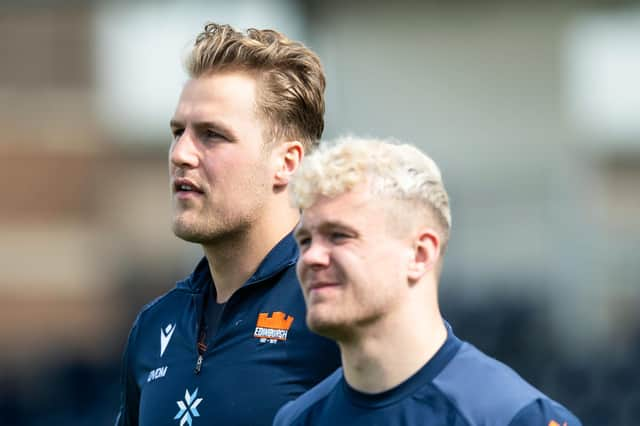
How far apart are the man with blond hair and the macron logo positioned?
974mm

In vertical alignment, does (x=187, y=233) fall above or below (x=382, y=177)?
below

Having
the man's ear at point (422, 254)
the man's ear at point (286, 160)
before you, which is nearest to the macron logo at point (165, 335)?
the man's ear at point (286, 160)

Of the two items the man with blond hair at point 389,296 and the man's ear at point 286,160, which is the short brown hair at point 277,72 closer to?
the man's ear at point 286,160

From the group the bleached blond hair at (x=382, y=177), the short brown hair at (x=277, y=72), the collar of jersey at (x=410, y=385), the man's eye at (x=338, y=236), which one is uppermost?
the short brown hair at (x=277, y=72)

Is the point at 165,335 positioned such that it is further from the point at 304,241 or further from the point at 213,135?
the point at 304,241

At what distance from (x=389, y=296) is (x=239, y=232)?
895mm

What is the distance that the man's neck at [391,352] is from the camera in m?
3.30

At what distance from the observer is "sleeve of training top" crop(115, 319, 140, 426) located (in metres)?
4.38

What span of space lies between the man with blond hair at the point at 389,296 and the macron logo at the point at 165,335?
3.20 feet

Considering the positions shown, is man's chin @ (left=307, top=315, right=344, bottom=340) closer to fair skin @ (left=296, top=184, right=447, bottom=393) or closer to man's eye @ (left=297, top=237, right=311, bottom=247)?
fair skin @ (left=296, top=184, right=447, bottom=393)

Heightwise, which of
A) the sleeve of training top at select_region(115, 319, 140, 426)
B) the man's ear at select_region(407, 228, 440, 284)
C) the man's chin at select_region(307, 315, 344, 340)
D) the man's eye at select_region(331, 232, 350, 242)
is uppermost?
the man's eye at select_region(331, 232, 350, 242)

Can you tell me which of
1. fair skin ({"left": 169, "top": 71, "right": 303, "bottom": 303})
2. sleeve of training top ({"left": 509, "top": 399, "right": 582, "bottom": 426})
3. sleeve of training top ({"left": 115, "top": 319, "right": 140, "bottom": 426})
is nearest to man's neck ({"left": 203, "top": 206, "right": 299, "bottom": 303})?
fair skin ({"left": 169, "top": 71, "right": 303, "bottom": 303})

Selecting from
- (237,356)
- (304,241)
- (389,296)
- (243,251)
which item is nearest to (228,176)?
(243,251)

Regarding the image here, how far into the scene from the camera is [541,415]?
10.5 ft
